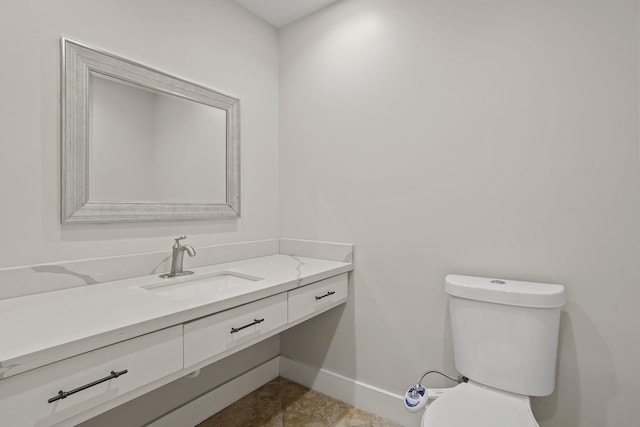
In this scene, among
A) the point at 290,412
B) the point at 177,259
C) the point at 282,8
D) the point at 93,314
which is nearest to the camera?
the point at 93,314

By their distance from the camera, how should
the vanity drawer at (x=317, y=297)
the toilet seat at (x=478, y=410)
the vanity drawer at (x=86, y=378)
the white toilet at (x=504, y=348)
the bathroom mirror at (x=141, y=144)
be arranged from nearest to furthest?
the vanity drawer at (x=86, y=378) < the toilet seat at (x=478, y=410) < the white toilet at (x=504, y=348) < the bathroom mirror at (x=141, y=144) < the vanity drawer at (x=317, y=297)

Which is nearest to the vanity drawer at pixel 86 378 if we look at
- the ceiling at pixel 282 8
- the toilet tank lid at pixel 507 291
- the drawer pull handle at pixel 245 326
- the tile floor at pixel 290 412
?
the drawer pull handle at pixel 245 326

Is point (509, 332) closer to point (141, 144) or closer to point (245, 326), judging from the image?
point (245, 326)

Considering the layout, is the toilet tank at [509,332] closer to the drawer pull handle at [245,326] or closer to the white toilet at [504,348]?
the white toilet at [504,348]

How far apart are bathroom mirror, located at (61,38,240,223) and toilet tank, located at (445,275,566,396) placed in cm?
137

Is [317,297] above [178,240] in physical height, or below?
below

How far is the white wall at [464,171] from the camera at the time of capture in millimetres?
1269

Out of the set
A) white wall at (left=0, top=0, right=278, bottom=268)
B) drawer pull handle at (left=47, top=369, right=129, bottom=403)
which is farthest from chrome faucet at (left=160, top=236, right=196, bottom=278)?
drawer pull handle at (left=47, top=369, right=129, bottom=403)

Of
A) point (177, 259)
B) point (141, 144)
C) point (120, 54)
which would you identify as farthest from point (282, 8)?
point (177, 259)

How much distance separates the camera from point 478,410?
1134mm

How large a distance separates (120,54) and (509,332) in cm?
203

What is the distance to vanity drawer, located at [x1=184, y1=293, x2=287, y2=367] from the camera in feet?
3.63

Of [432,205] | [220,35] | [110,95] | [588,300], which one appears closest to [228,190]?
[110,95]

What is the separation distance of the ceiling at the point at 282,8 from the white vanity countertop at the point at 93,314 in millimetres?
1619
